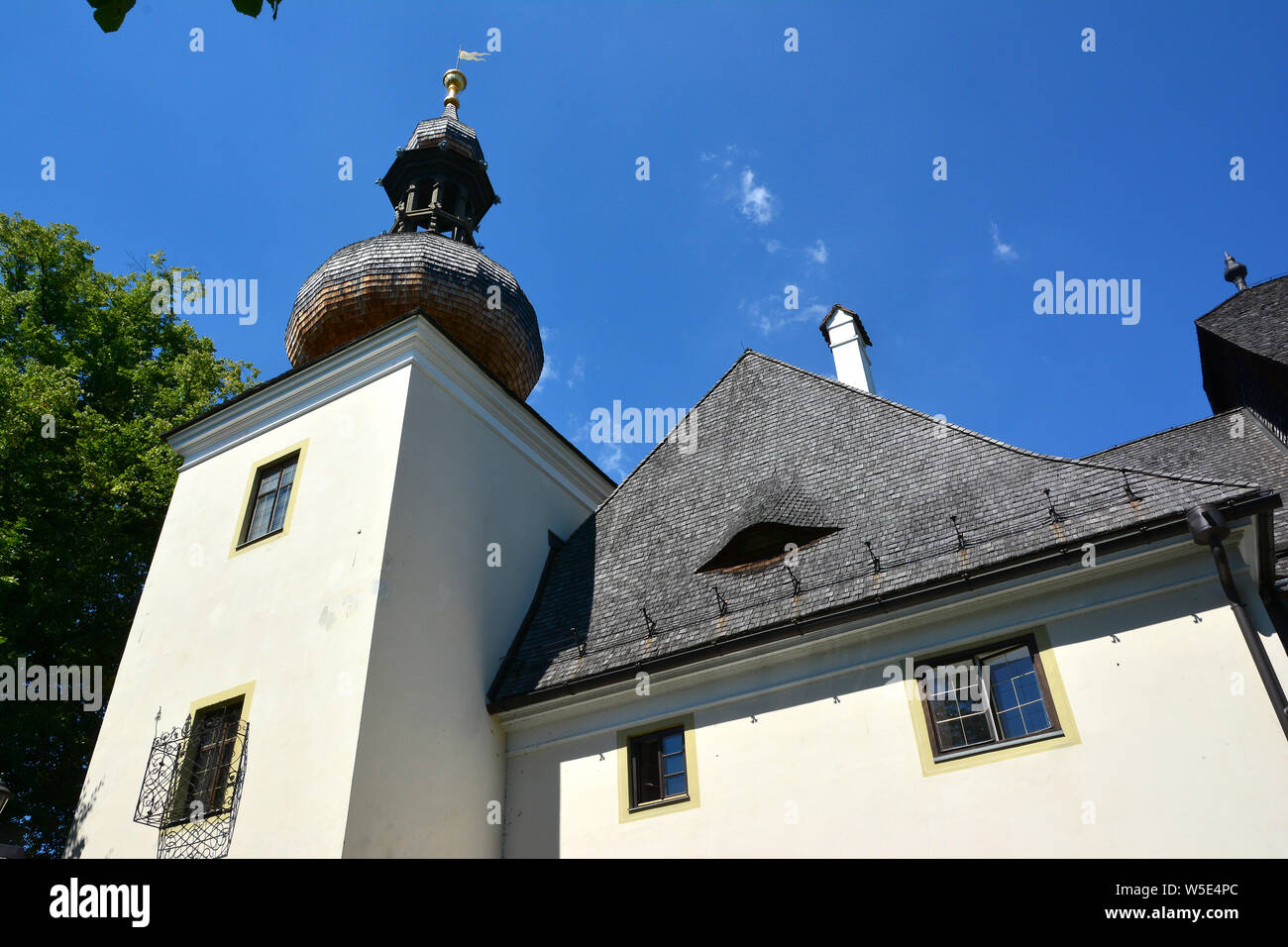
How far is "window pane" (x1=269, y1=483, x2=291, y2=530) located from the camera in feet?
36.6

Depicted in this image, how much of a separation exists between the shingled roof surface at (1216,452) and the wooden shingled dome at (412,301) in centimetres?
788

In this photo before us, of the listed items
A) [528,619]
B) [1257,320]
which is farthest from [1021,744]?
[1257,320]

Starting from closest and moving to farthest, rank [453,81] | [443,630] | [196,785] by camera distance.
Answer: [196,785] < [443,630] < [453,81]

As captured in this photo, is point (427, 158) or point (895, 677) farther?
point (427, 158)

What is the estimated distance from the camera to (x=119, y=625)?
1534 cm

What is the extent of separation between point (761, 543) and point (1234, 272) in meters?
12.4

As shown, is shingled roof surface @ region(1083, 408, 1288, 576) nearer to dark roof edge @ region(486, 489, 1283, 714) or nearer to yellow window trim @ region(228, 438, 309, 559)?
dark roof edge @ region(486, 489, 1283, 714)

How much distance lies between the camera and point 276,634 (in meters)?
9.95

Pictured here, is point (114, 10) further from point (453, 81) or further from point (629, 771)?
point (453, 81)

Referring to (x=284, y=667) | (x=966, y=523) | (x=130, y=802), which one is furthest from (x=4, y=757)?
(x=966, y=523)

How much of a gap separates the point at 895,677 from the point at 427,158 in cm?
1275

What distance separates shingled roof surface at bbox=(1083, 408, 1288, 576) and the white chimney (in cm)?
325

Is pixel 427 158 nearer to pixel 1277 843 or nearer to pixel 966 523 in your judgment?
pixel 966 523
